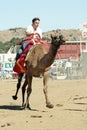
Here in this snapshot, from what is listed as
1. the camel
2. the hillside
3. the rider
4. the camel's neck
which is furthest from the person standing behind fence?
the hillside

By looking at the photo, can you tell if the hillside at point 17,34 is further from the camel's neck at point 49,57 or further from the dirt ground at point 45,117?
the camel's neck at point 49,57

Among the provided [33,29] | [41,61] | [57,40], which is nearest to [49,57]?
[41,61]

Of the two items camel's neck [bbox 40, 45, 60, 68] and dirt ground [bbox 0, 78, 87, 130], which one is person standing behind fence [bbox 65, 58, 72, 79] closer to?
dirt ground [bbox 0, 78, 87, 130]

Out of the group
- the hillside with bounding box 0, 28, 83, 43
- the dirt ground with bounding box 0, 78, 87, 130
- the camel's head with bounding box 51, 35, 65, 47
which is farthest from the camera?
the hillside with bounding box 0, 28, 83, 43

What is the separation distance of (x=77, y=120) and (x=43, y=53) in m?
2.80

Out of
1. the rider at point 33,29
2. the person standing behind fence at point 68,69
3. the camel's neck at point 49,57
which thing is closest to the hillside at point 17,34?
the person standing behind fence at point 68,69

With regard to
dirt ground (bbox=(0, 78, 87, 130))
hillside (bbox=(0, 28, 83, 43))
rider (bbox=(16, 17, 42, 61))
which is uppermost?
rider (bbox=(16, 17, 42, 61))

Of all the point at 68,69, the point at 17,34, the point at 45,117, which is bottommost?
the point at 17,34

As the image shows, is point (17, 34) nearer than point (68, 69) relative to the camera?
No

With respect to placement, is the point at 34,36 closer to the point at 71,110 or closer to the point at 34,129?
the point at 71,110

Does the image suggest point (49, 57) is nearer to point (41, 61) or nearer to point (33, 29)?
point (41, 61)

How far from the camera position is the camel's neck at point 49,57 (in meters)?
11.3

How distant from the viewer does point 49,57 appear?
11.5 m

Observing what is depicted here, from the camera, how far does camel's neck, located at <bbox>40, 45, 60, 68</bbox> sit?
11290 mm
